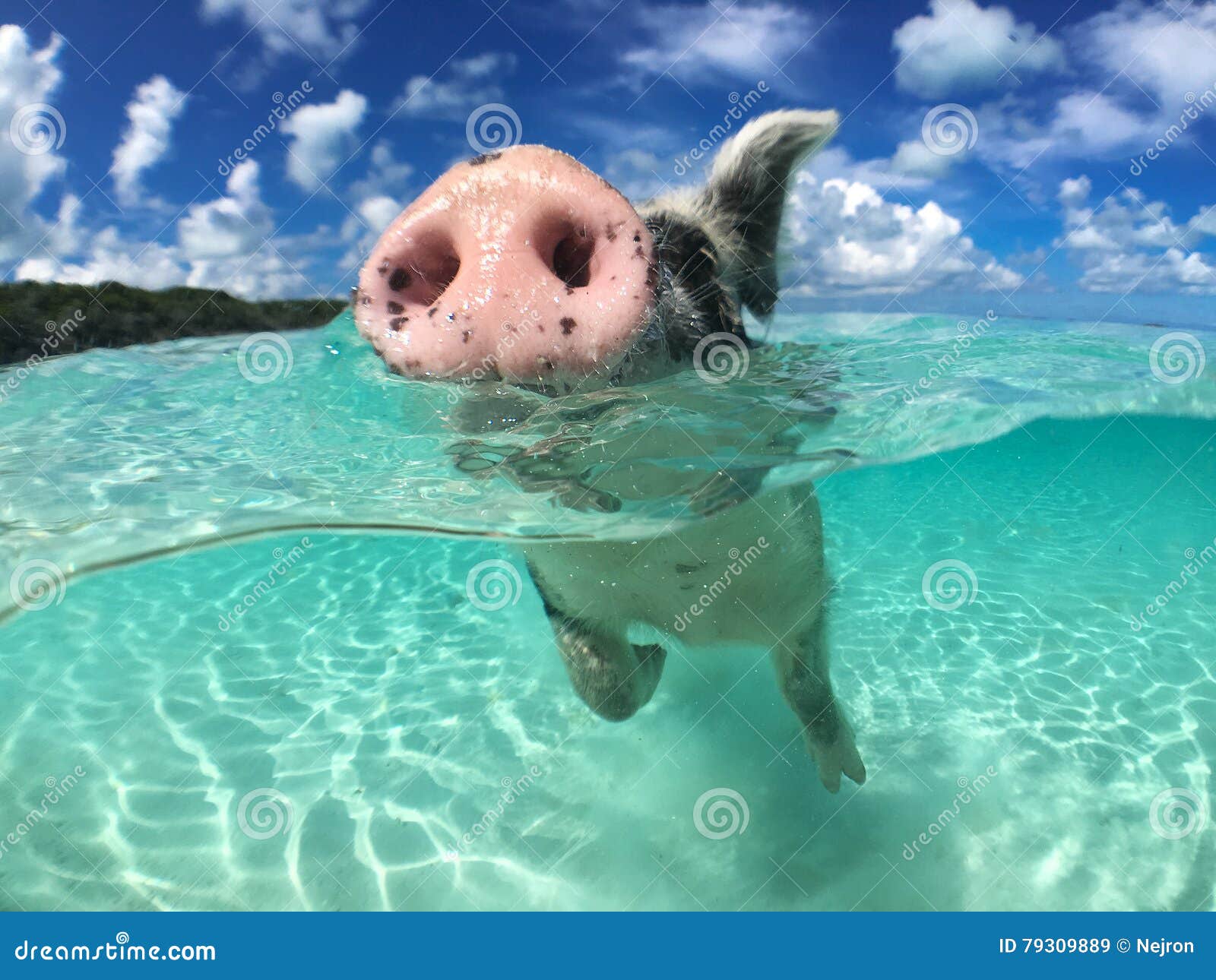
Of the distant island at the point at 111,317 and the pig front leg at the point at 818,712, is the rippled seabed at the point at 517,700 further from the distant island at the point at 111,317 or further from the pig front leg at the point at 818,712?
the distant island at the point at 111,317

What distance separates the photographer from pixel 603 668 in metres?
3.44

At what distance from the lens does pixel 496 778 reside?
4301mm

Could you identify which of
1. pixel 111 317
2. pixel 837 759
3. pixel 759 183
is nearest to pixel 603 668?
pixel 837 759

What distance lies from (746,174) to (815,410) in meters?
1.49

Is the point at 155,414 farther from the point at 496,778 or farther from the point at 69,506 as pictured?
the point at 496,778

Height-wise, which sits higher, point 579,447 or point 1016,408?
point 579,447

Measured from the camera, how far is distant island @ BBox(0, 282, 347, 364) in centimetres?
852

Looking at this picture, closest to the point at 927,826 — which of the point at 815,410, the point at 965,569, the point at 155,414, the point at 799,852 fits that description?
the point at 799,852

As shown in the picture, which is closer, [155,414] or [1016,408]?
[155,414]

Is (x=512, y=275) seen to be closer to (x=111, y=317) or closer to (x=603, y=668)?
(x=603, y=668)

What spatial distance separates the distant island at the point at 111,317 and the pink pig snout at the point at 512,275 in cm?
607

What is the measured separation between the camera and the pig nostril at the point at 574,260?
2.41 meters

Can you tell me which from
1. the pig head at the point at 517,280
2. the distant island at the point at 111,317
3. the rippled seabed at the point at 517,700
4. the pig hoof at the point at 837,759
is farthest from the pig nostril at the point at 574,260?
the distant island at the point at 111,317

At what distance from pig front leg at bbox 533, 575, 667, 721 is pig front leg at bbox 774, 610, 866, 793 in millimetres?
788
